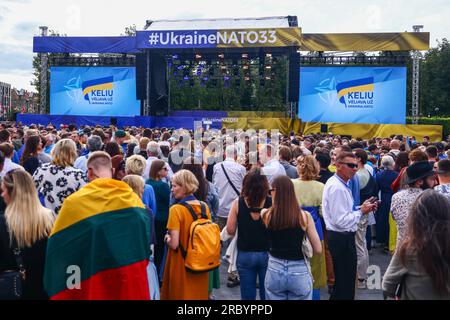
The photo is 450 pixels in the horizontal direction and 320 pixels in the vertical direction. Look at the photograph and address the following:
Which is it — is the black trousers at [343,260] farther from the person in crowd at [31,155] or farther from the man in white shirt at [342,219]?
the person in crowd at [31,155]

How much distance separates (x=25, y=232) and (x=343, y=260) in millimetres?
3292

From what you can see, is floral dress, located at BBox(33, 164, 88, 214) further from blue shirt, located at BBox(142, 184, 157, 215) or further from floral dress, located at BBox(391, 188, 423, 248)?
floral dress, located at BBox(391, 188, 423, 248)

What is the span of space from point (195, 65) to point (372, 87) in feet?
34.2

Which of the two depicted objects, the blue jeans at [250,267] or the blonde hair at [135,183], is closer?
the blue jeans at [250,267]

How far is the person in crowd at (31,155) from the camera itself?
6.70 meters

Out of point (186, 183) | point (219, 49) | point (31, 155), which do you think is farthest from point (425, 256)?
point (219, 49)

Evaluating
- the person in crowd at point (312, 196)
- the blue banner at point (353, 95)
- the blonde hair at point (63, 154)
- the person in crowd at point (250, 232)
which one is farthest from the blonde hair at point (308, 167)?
the blue banner at point (353, 95)

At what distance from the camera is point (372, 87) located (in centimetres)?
2598

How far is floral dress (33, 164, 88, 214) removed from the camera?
5113 millimetres

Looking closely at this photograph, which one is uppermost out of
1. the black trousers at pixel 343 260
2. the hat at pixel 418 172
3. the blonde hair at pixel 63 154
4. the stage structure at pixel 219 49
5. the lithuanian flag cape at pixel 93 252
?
the stage structure at pixel 219 49

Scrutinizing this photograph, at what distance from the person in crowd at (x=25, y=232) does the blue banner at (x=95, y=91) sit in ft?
85.4

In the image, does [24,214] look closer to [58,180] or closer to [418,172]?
[58,180]

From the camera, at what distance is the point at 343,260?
515cm

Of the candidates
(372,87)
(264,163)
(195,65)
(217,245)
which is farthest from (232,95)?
(217,245)
